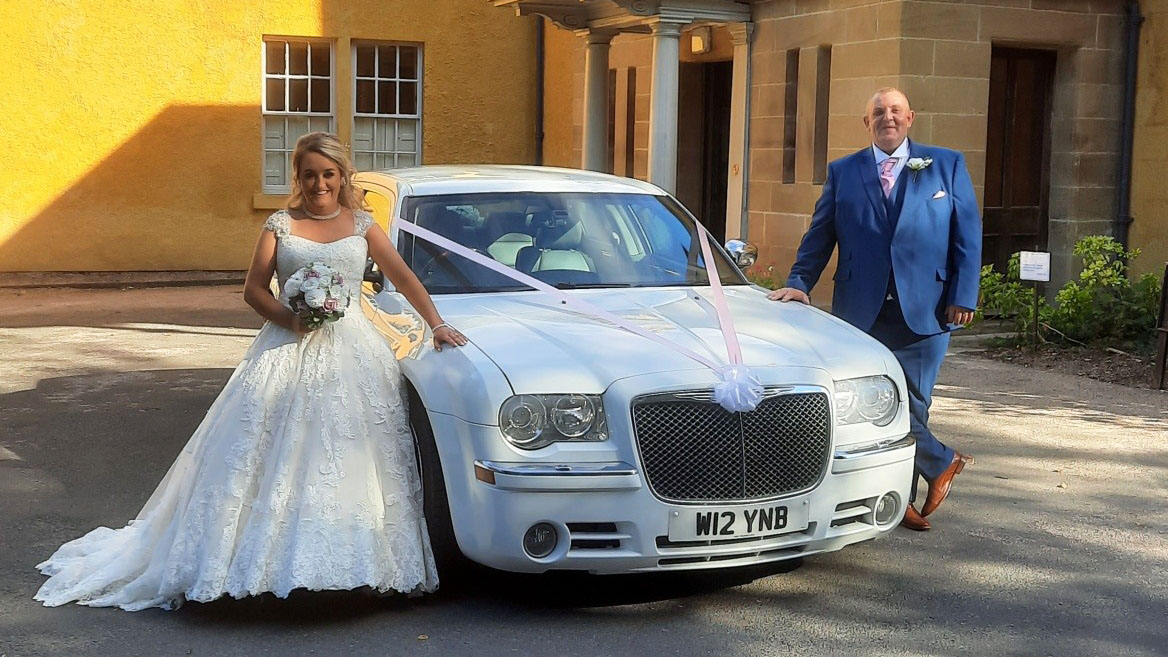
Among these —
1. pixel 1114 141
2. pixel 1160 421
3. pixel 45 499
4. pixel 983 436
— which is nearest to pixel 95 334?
pixel 45 499

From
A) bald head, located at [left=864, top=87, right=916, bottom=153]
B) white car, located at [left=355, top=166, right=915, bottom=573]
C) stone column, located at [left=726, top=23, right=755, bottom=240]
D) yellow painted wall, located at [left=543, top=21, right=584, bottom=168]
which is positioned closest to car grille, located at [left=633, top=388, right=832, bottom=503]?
white car, located at [left=355, top=166, right=915, bottom=573]

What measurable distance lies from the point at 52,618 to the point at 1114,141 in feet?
38.9

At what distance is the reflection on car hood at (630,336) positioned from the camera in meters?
4.92

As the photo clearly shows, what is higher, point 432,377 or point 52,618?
point 432,377

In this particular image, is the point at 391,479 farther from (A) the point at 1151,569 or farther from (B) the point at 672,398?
(A) the point at 1151,569

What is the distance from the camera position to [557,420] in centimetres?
484

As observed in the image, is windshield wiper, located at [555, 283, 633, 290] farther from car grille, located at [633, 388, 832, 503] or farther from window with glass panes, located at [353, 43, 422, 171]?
window with glass panes, located at [353, 43, 422, 171]

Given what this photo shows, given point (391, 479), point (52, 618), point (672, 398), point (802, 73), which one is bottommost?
point (52, 618)

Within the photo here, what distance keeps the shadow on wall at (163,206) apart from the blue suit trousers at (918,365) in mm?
13719

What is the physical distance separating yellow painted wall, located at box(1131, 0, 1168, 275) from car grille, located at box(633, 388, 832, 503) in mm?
9645

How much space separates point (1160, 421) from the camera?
896 cm

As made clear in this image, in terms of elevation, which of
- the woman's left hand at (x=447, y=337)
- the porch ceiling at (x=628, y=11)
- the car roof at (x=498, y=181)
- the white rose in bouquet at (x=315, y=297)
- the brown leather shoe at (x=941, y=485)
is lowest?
the brown leather shoe at (x=941, y=485)

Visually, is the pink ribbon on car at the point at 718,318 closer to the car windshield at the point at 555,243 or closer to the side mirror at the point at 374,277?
the car windshield at the point at 555,243

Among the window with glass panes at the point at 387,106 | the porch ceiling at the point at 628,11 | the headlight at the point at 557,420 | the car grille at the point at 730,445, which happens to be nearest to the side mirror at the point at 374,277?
the headlight at the point at 557,420
